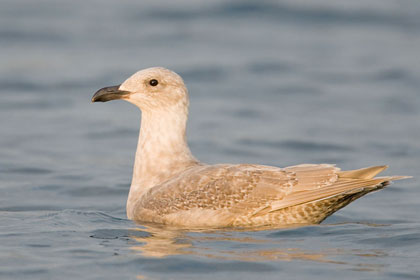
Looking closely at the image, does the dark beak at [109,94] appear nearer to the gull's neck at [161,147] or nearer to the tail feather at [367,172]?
the gull's neck at [161,147]

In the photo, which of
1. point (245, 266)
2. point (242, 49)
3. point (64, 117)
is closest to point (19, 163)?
point (64, 117)

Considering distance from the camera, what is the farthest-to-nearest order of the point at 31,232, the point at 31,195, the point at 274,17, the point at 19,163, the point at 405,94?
the point at 274,17 < the point at 405,94 < the point at 19,163 < the point at 31,195 < the point at 31,232

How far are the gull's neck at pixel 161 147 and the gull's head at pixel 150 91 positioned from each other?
0.08 metres

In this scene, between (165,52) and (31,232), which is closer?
(31,232)

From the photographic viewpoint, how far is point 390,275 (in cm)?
726

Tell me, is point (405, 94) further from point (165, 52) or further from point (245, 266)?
point (245, 266)

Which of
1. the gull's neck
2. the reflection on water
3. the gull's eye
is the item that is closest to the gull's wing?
the reflection on water

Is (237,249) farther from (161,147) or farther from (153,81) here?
(153,81)

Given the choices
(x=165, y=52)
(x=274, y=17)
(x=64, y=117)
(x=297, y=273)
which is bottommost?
(x=297, y=273)

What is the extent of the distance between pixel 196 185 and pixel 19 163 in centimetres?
429

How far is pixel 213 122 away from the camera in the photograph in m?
14.8

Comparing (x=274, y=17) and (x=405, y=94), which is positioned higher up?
(x=274, y=17)

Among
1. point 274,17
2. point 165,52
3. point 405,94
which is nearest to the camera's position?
point 405,94

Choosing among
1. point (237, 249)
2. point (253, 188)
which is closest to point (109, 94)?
point (253, 188)
